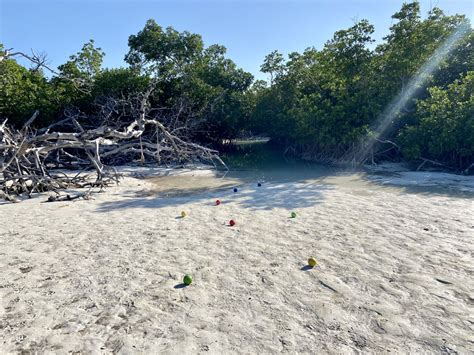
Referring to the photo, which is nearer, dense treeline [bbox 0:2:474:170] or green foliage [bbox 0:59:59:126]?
dense treeline [bbox 0:2:474:170]

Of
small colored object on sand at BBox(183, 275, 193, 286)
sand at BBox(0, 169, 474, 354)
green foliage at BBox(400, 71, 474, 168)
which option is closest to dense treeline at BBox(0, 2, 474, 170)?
green foliage at BBox(400, 71, 474, 168)

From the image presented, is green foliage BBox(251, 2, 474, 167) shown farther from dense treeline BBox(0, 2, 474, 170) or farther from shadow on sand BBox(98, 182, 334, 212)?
shadow on sand BBox(98, 182, 334, 212)

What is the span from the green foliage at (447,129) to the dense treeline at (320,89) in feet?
0.14

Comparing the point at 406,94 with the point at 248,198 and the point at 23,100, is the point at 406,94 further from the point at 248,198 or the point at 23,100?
the point at 23,100

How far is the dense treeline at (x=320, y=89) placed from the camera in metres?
14.1

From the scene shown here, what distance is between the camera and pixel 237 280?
380cm

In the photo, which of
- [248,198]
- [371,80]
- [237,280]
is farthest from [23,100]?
[371,80]

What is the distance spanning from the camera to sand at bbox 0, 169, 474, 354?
2.73 m

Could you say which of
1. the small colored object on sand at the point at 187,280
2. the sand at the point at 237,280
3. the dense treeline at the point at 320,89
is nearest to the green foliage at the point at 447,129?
the dense treeline at the point at 320,89

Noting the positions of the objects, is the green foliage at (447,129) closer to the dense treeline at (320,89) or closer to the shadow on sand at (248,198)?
the dense treeline at (320,89)

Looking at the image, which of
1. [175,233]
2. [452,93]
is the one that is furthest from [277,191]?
[452,93]

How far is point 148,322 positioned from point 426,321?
8.89 feet

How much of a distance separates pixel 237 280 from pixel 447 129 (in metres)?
13.0

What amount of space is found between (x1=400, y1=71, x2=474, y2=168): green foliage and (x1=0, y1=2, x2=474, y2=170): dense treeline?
1.7 inches
